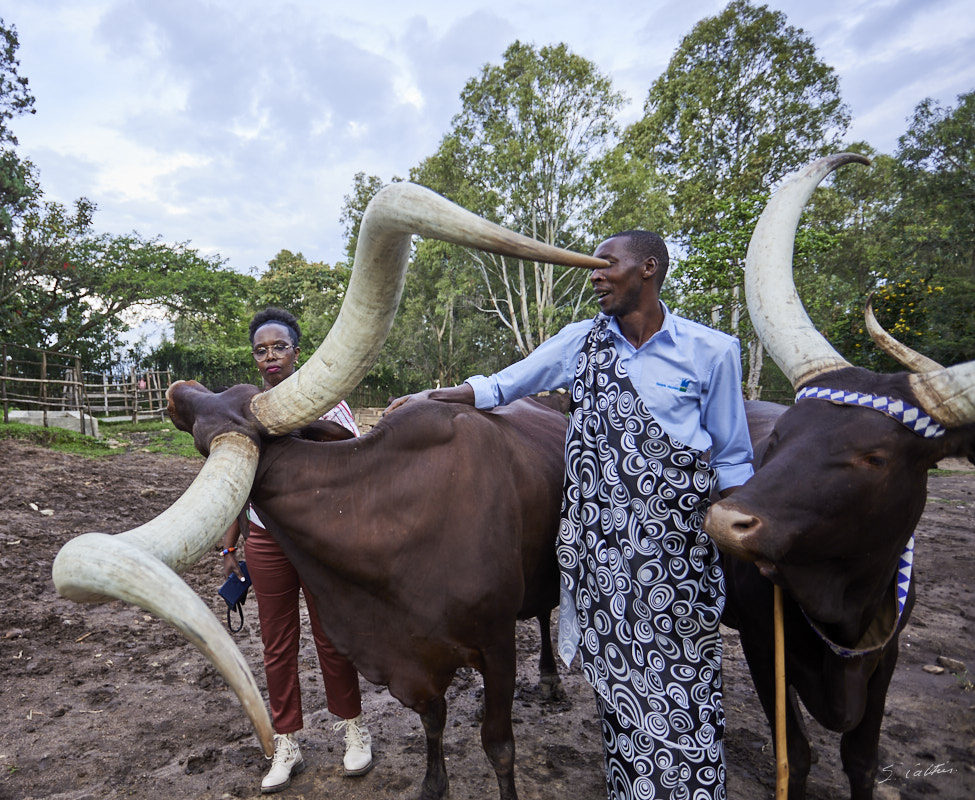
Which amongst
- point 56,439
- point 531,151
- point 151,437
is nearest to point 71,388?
point 151,437

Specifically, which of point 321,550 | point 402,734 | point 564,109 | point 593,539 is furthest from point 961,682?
point 564,109

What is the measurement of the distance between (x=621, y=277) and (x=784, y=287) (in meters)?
0.60

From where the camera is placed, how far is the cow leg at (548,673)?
151 inches

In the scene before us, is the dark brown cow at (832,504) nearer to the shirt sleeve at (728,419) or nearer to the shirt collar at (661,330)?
the shirt sleeve at (728,419)

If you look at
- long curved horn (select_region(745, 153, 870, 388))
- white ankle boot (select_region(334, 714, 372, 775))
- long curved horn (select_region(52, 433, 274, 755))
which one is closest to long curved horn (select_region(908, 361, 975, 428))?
long curved horn (select_region(745, 153, 870, 388))

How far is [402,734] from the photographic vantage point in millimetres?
3301

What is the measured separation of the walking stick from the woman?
1832 millimetres

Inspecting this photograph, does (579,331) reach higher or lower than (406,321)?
lower

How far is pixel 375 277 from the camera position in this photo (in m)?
1.85

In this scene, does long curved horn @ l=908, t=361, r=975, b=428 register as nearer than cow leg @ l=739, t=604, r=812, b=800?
Yes

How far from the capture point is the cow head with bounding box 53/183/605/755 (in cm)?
144

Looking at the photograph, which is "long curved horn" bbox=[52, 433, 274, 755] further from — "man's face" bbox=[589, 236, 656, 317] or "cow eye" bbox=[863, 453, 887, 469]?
"cow eye" bbox=[863, 453, 887, 469]

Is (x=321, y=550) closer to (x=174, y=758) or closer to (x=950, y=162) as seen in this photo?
(x=174, y=758)

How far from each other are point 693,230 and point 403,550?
20.9m
